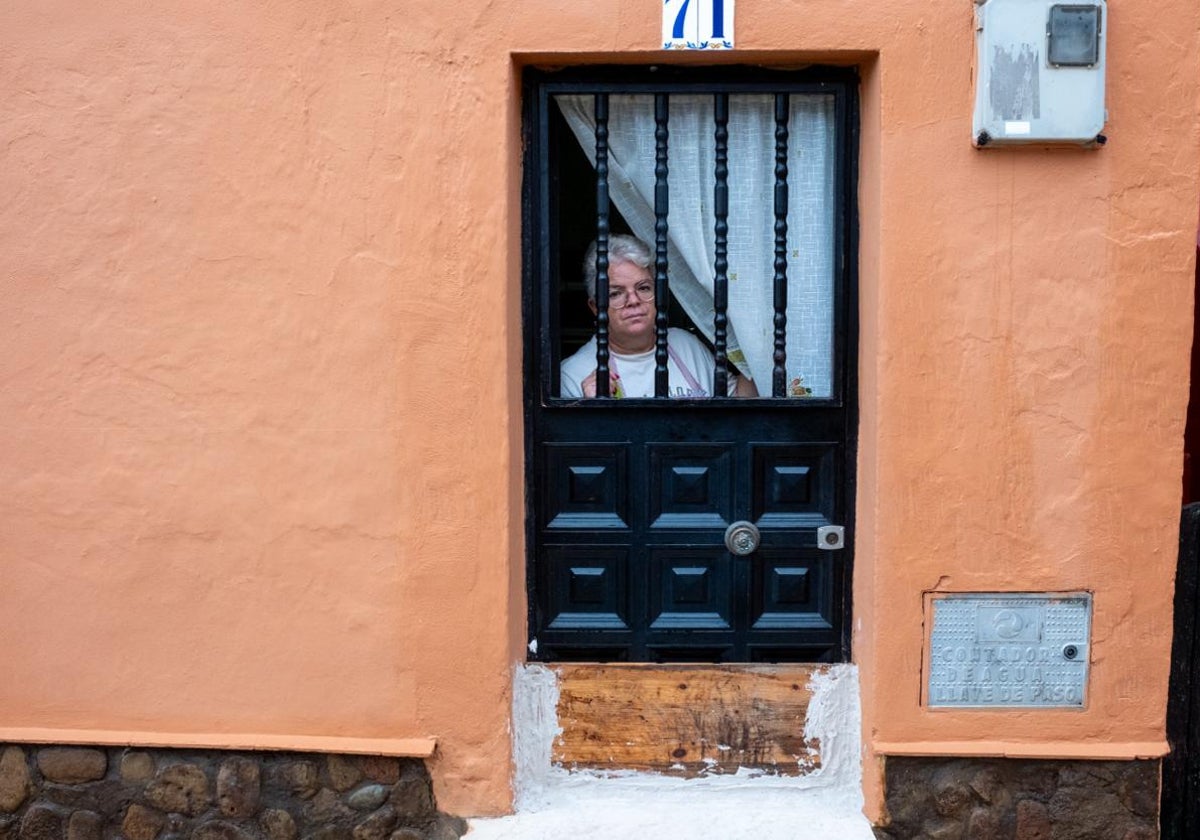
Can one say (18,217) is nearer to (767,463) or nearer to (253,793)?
(253,793)

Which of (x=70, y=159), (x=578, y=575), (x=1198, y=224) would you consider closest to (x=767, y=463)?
(x=578, y=575)

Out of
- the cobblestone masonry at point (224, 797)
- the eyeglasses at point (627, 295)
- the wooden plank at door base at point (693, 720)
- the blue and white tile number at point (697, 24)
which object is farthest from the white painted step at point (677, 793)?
the blue and white tile number at point (697, 24)

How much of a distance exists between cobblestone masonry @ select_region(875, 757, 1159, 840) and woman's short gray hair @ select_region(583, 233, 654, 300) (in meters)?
1.77

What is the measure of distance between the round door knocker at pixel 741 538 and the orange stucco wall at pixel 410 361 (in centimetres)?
35

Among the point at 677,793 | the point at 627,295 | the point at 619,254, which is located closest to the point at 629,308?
the point at 627,295

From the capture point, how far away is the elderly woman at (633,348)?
3.63 metres

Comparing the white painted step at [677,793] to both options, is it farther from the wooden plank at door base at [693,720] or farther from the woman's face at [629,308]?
the woman's face at [629,308]

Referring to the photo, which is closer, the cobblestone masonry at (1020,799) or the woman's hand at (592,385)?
the cobblestone masonry at (1020,799)

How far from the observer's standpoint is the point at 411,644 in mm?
3447

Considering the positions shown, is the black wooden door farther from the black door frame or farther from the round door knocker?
the black door frame

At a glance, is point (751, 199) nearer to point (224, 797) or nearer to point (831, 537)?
point (831, 537)

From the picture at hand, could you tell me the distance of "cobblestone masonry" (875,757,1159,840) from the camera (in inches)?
134

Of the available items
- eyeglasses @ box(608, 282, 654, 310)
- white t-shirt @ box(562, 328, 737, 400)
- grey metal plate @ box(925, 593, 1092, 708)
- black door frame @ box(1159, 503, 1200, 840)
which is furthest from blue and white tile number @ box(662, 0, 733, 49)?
black door frame @ box(1159, 503, 1200, 840)

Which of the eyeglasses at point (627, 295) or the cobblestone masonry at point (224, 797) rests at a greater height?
the eyeglasses at point (627, 295)
